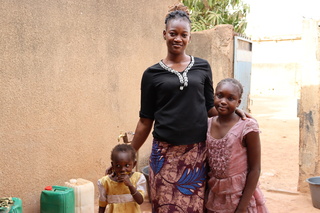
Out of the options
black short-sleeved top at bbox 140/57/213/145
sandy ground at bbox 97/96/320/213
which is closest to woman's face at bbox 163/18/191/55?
black short-sleeved top at bbox 140/57/213/145

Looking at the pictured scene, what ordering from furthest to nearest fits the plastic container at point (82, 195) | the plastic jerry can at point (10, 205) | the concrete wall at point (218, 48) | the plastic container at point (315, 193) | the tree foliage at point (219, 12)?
the tree foliage at point (219, 12) < the concrete wall at point (218, 48) < the plastic container at point (315, 193) < the plastic container at point (82, 195) < the plastic jerry can at point (10, 205)

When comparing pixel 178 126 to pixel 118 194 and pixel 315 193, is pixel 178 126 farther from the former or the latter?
pixel 315 193

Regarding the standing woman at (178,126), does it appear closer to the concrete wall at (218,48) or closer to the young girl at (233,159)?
the young girl at (233,159)

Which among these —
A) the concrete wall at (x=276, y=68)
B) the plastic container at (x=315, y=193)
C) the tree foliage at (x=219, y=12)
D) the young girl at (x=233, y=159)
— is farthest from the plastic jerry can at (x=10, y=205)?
the concrete wall at (x=276, y=68)

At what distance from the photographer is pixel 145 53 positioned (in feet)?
18.4

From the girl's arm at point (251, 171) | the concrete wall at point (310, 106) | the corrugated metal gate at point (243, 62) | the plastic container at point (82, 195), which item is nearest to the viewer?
the girl's arm at point (251, 171)

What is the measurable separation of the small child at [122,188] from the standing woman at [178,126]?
18cm

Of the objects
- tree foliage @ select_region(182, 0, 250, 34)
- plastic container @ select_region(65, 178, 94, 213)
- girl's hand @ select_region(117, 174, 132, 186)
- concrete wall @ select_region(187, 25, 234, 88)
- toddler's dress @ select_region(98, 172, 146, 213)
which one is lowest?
plastic container @ select_region(65, 178, 94, 213)

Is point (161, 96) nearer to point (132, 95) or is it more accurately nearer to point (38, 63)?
point (38, 63)

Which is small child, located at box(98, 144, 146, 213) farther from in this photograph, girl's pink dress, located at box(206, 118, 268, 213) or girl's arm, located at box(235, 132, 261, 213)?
girl's arm, located at box(235, 132, 261, 213)

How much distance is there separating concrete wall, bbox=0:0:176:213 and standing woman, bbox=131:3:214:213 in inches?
73.7

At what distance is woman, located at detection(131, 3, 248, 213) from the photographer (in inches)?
79.9

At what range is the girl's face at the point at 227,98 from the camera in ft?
6.58

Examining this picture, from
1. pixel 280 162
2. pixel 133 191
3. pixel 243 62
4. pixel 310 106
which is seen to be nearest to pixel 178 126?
pixel 133 191
